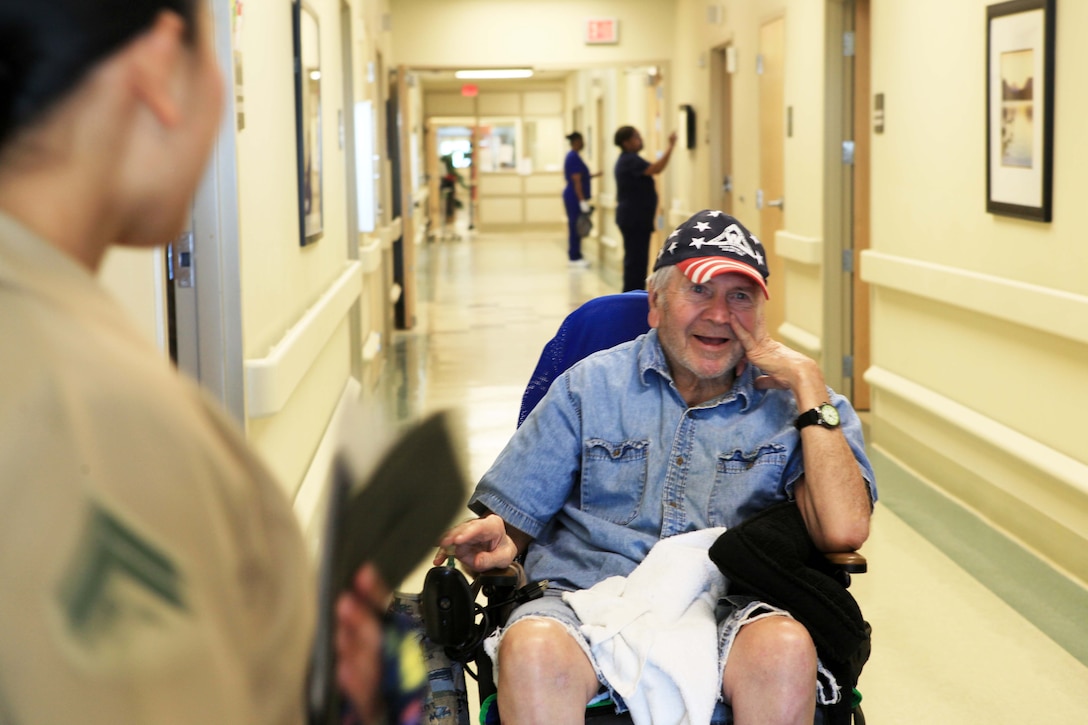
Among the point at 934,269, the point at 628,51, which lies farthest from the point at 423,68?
the point at 934,269

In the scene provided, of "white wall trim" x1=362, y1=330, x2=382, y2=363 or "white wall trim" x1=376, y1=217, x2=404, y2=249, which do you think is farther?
"white wall trim" x1=376, y1=217, x2=404, y2=249

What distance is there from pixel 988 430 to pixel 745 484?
256 cm

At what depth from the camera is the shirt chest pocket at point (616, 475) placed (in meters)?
2.42

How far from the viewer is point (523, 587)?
231cm

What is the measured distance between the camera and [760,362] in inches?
95.9

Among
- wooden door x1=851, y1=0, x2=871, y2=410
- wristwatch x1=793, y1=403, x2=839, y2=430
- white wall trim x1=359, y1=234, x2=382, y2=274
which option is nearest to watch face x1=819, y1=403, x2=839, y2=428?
wristwatch x1=793, y1=403, x2=839, y2=430

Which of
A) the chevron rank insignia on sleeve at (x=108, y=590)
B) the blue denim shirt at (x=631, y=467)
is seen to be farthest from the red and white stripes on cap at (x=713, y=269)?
the chevron rank insignia on sleeve at (x=108, y=590)

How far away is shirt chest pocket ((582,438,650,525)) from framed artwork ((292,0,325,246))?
2.38m

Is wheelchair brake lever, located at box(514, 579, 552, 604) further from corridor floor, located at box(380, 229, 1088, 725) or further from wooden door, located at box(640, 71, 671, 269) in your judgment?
wooden door, located at box(640, 71, 671, 269)

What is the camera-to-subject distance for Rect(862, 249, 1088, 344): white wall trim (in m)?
3.95

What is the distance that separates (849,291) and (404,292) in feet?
15.5

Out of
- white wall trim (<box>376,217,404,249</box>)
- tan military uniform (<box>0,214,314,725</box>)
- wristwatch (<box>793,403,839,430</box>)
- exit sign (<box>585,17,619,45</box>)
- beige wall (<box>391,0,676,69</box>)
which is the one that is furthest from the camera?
exit sign (<box>585,17,619,45</box>)

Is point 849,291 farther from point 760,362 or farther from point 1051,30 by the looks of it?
point 760,362

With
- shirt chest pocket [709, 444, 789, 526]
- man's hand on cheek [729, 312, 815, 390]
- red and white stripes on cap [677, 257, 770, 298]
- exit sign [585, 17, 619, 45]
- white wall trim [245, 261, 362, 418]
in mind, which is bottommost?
shirt chest pocket [709, 444, 789, 526]
